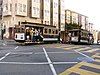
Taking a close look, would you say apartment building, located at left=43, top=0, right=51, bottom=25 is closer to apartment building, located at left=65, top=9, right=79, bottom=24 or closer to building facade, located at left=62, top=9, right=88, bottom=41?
building facade, located at left=62, top=9, right=88, bottom=41

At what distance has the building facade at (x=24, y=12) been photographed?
6184 centimetres

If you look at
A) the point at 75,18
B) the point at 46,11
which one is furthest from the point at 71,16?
the point at 46,11

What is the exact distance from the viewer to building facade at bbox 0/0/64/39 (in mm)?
61838

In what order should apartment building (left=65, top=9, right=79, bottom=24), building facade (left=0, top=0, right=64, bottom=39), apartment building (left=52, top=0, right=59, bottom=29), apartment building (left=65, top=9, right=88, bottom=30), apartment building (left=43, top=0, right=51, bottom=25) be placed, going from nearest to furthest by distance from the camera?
building facade (left=0, top=0, right=64, bottom=39) < apartment building (left=43, top=0, right=51, bottom=25) < apartment building (left=52, top=0, right=59, bottom=29) < apartment building (left=65, top=9, right=79, bottom=24) < apartment building (left=65, top=9, right=88, bottom=30)

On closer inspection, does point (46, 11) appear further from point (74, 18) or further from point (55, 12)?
point (74, 18)

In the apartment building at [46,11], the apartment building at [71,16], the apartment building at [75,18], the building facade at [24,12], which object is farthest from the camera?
the apartment building at [75,18]

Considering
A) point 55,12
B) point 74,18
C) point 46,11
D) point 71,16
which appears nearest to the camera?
point 46,11

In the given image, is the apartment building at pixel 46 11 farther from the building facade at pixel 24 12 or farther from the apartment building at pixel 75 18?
the apartment building at pixel 75 18

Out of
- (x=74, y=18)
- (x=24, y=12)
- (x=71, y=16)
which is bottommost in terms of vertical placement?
(x=24, y=12)

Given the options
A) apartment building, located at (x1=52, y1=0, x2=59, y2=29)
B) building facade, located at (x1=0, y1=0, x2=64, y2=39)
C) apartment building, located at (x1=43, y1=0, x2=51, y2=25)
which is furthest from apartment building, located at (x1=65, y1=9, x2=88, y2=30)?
building facade, located at (x1=0, y1=0, x2=64, y2=39)

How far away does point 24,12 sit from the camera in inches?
2509

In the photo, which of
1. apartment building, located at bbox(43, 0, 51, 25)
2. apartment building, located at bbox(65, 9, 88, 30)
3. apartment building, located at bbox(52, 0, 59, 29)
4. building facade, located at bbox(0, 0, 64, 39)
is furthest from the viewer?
apartment building, located at bbox(65, 9, 88, 30)

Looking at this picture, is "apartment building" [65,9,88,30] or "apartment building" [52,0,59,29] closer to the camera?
"apartment building" [52,0,59,29]

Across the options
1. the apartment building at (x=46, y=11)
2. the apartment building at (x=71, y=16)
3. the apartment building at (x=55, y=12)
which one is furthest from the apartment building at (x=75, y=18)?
the apartment building at (x=46, y=11)
